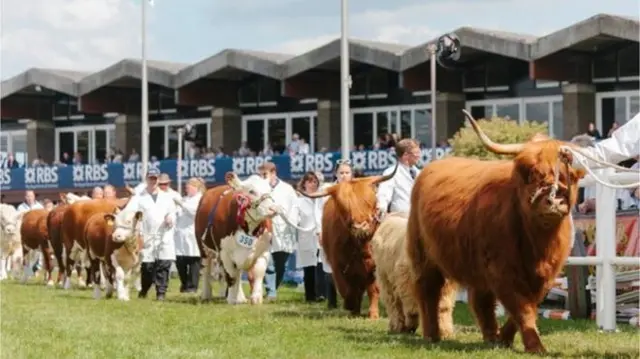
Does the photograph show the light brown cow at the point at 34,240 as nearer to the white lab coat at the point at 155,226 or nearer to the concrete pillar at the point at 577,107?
the white lab coat at the point at 155,226

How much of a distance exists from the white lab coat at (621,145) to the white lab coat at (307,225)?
1027 cm

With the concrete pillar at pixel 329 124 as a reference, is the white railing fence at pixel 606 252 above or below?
below

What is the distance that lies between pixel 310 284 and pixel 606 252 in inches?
312

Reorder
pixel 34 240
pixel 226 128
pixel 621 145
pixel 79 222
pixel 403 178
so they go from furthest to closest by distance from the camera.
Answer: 1. pixel 226 128
2. pixel 34 240
3. pixel 79 222
4. pixel 403 178
5. pixel 621 145

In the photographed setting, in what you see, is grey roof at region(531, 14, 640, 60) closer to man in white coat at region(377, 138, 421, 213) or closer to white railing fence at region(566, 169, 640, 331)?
man in white coat at region(377, 138, 421, 213)

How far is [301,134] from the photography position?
2186 inches

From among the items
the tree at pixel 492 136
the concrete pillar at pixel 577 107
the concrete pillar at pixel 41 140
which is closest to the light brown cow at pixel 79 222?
the tree at pixel 492 136

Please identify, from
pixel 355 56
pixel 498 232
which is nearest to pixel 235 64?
pixel 355 56

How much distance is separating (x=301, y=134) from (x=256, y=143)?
9.67ft

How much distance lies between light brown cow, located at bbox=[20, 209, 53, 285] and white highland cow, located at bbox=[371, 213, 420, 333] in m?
16.4

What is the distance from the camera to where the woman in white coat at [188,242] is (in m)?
24.1

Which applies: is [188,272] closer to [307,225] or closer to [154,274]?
[154,274]

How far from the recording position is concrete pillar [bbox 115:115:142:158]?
6248 centimetres

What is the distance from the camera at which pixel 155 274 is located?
72.7 feet
